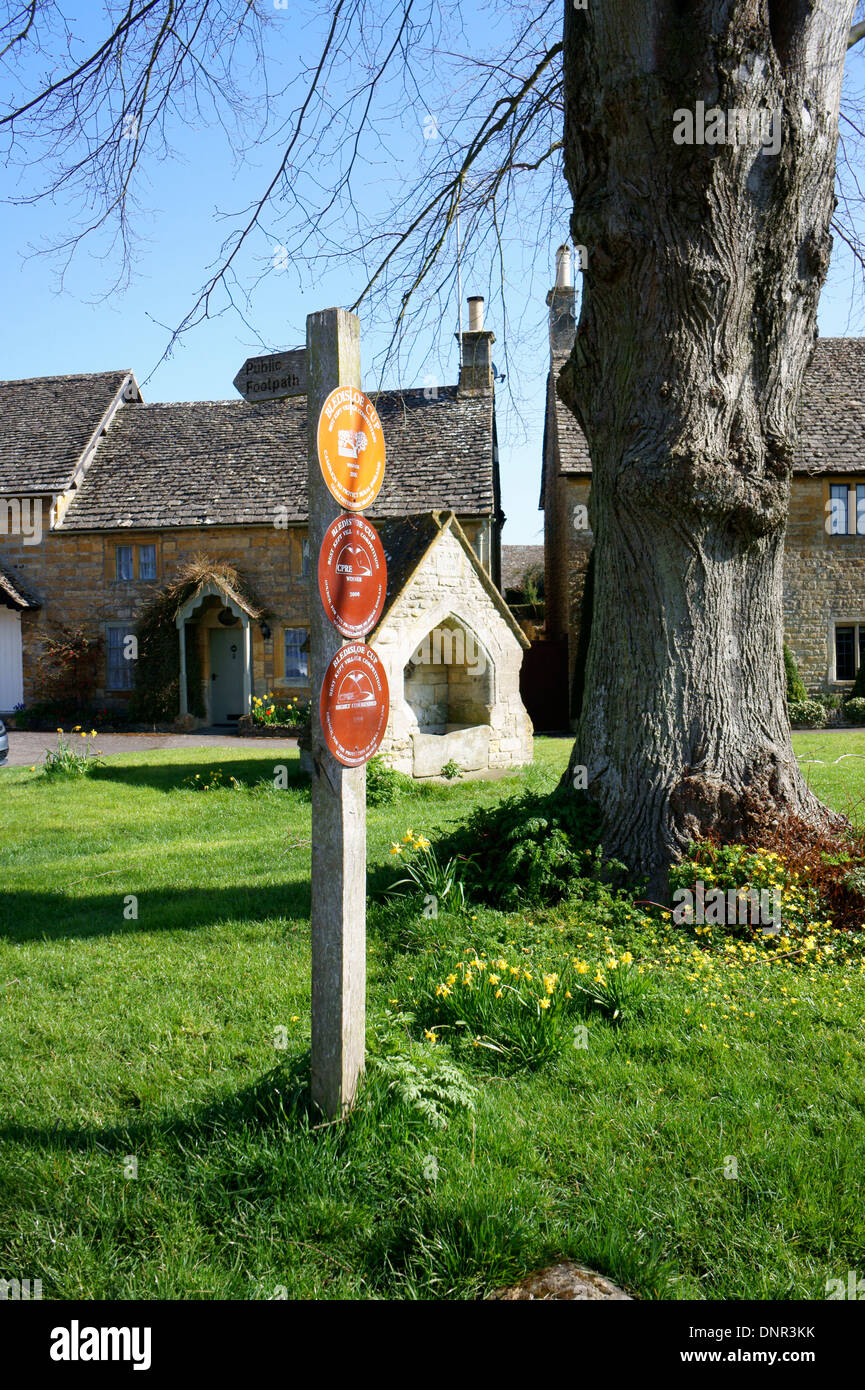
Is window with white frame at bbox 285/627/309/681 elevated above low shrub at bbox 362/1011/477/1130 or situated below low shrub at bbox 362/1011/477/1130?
above

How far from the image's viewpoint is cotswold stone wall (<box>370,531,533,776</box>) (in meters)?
12.5

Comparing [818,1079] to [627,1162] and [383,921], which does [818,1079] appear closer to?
[627,1162]

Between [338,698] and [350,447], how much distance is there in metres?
0.90

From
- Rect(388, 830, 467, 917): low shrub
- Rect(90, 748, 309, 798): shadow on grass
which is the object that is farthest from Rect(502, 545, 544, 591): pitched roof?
Rect(388, 830, 467, 917): low shrub

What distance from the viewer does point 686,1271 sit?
2723mm

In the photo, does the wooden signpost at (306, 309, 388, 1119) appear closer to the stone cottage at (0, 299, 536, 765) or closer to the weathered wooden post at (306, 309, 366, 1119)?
the weathered wooden post at (306, 309, 366, 1119)

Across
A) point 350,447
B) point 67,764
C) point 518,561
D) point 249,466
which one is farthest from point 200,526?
point 518,561

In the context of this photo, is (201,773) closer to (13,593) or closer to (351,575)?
(351,575)

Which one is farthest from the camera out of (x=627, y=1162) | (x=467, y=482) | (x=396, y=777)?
(x=467, y=482)

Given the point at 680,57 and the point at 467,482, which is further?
the point at 467,482

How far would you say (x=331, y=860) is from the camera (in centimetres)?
327

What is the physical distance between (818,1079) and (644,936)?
5.23 feet

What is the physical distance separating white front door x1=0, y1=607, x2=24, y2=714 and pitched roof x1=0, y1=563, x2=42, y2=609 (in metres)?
0.45

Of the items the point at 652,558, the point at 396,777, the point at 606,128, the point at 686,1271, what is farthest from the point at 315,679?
the point at 396,777
